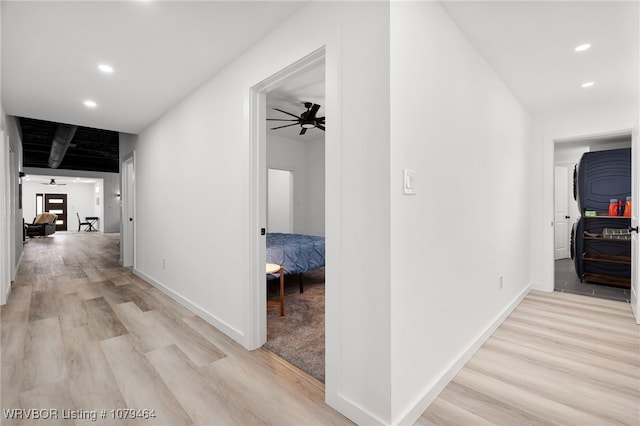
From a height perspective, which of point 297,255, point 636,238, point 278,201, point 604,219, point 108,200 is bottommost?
point 297,255

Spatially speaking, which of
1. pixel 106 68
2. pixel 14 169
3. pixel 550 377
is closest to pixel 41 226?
pixel 14 169

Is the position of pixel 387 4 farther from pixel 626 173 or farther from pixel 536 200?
pixel 626 173

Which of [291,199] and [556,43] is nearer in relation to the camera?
[556,43]

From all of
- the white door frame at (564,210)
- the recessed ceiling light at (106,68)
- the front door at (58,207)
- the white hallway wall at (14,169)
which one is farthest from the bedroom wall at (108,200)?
the white door frame at (564,210)

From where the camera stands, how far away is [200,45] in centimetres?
227

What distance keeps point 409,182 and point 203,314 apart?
7.84 ft

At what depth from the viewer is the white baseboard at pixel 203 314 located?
2.42m

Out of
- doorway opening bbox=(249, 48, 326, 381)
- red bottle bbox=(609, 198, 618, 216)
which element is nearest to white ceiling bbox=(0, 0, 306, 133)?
doorway opening bbox=(249, 48, 326, 381)

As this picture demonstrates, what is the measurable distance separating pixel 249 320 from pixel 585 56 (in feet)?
11.2

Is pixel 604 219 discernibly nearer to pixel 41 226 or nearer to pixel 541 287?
pixel 541 287

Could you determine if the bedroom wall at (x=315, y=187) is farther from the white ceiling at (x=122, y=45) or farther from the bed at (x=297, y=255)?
the white ceiling at (x=122, y=45)

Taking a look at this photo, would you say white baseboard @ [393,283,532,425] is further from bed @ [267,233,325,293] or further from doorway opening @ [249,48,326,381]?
bed @ [267,233,325,293]

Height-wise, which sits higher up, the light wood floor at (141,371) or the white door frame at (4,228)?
the white door frame at (4,228)

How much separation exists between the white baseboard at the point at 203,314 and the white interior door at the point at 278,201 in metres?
3.26
